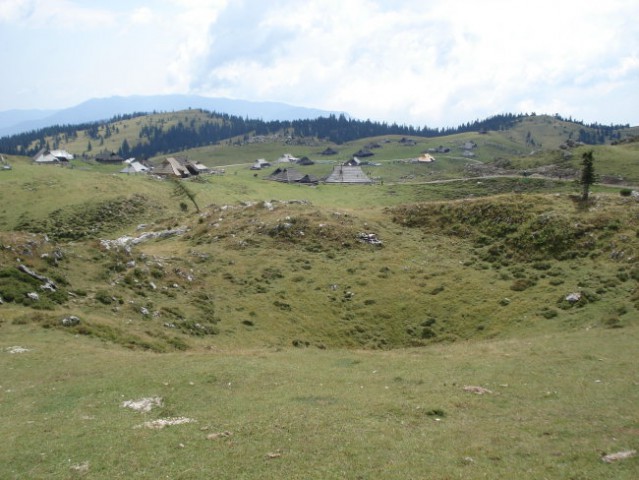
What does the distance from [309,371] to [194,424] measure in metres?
9.59

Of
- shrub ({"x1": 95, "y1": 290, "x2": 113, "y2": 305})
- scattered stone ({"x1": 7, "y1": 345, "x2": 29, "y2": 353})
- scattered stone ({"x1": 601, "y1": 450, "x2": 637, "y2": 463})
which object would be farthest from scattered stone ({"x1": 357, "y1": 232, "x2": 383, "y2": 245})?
scattered stone ({"x1": 601, "y1": 450, "x2": 637, "y2": 463})

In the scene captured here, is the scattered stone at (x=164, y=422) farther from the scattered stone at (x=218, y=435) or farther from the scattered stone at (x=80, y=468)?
the scattered stone at (x=80, y=468)

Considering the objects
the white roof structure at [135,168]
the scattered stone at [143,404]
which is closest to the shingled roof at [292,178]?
the white roof structure at [135,168]

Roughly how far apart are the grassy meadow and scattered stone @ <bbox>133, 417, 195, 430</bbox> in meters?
0.12

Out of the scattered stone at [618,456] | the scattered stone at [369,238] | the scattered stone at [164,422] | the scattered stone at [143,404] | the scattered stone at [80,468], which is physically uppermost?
the scattered stone at [369,238]

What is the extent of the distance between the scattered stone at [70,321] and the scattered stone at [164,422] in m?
16.1

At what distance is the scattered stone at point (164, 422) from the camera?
19.4 metres

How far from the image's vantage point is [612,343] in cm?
2991

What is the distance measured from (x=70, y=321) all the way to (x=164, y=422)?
16900mm

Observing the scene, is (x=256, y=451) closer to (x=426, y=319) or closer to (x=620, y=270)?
(x=426, y=319)

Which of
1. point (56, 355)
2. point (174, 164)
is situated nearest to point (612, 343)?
point (56, 355)

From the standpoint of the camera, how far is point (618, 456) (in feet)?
50.0

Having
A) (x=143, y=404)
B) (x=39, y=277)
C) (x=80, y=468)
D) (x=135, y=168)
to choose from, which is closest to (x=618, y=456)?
(x=80, y=468)

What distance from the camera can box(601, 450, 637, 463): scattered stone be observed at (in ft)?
49.5
